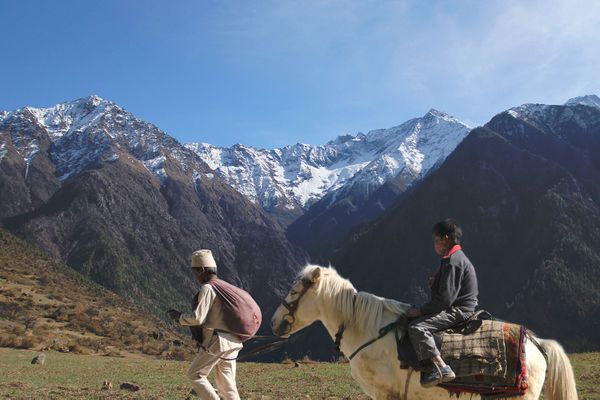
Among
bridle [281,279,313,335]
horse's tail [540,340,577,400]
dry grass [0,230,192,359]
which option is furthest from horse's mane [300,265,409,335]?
dry grass [0,230,192,359]

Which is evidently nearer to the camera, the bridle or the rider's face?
the rider's face

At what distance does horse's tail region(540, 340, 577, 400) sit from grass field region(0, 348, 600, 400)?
8.52 metres

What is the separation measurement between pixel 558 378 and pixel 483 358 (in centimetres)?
116

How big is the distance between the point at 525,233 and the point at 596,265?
31197mm

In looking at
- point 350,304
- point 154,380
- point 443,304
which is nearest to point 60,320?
point 154,380

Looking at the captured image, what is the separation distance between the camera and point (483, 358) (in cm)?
707

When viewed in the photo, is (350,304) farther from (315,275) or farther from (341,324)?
(315,275)

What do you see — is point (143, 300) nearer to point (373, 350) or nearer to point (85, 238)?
point (85, 238)

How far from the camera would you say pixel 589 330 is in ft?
399

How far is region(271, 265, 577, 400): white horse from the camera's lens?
715 centimetres

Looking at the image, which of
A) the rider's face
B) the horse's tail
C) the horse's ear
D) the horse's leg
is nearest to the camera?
the horse's leg

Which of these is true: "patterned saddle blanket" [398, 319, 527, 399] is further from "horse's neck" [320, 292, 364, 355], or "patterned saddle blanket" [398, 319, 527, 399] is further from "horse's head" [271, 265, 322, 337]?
"horse's head" [271, 265, 322, 337]

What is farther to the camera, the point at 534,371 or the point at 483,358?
the point at 534,371

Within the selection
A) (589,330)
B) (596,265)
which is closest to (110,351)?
(589,330)
